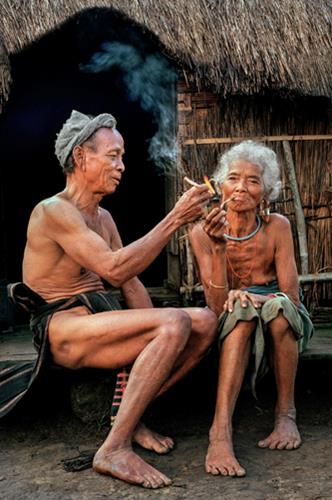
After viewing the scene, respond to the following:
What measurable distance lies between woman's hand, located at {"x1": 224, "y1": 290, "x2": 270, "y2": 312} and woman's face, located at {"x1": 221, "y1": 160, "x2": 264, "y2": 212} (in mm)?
516

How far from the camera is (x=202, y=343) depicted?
3.33m

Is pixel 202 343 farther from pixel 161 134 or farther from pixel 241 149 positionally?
pixel 161 134

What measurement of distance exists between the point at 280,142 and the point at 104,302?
2644mm

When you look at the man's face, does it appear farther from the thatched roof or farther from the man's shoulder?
the thatched roof

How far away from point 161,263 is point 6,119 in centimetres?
245

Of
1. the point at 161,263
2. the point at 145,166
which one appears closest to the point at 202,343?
the point at 161,263

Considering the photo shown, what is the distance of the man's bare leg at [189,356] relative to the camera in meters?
3.30

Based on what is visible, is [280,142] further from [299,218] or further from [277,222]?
[277,222]

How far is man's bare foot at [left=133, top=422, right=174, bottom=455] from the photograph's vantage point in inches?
131

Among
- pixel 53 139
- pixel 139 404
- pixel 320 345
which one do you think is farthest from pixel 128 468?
pixel 53 139

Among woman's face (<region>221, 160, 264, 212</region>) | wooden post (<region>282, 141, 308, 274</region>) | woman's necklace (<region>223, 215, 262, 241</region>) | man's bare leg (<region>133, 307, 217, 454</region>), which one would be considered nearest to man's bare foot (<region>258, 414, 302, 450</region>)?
man's bare leg (<region>133, 307, 217, 454</region>)

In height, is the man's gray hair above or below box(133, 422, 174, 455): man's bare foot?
above

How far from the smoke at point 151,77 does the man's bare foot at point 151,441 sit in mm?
2627

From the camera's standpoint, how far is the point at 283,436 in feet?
11.1
